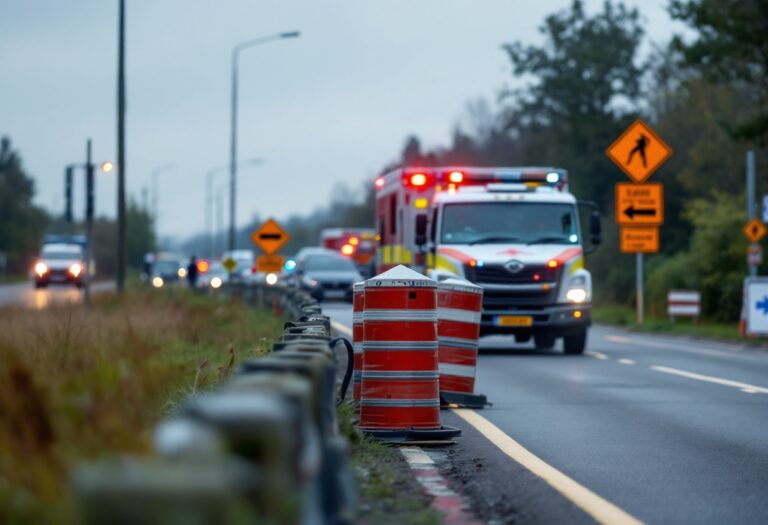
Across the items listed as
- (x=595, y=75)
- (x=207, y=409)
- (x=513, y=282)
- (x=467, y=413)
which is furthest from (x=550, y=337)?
(x=595, y=75)

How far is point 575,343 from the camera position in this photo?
76.9 ft

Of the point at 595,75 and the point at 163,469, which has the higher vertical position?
the point at 595,75

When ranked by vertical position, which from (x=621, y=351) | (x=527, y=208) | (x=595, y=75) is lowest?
(x=621, y=351)

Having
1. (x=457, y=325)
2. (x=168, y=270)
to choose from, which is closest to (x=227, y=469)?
(x=457, y=325)

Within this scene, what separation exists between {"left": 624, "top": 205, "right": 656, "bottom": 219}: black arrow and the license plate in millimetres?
12203

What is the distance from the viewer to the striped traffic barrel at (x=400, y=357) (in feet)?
35.8

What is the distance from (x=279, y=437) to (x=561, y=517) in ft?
12.9

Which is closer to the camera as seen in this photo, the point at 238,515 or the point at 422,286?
the point at 238,515

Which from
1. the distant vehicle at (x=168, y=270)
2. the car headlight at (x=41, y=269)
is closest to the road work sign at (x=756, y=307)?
the car headlight at (x=41, y=269)

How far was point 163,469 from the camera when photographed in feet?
11.9

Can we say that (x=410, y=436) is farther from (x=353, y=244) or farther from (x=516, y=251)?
(x=353, y=244)

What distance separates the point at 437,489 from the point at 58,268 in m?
66.7

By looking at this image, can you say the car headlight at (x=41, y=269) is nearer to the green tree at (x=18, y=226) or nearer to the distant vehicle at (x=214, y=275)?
the distant vehicle at (x=214, y=275)

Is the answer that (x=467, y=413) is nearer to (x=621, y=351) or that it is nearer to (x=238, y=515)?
(x=238, y=515)
